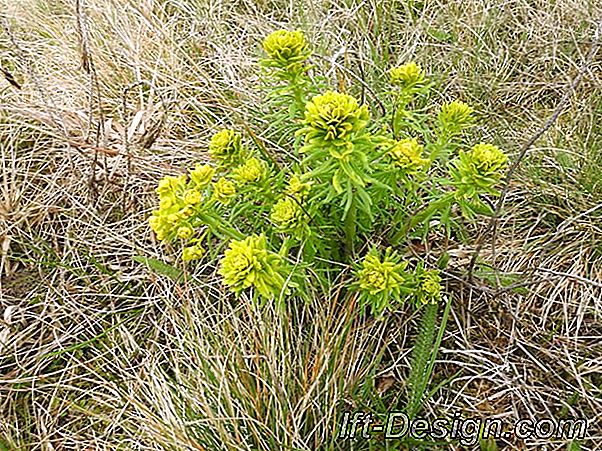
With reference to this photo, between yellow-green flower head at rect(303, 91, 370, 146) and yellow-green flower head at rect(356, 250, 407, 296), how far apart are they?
27 centimetres

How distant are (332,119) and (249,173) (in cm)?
25

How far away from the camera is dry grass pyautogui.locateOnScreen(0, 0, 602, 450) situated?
1.32 m

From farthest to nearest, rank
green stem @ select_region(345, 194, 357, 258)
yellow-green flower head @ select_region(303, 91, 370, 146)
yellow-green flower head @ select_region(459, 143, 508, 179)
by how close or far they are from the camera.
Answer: green stem @ select_region(345, 194, 357, 258) < yellow-green flower head @ select_region(459, 143, 508, 179) < yellow-green flower head @ select_region(303, 91, 370, 146)

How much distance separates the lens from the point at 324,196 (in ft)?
4.26

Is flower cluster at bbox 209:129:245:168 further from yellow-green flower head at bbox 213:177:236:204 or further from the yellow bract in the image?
the yellow bract

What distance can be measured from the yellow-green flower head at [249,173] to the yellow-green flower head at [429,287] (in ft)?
1.26

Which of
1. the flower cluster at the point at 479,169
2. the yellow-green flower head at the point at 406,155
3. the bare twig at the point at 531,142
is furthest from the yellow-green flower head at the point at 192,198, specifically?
the bare twig at the point at 531,142

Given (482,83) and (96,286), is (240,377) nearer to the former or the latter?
(96,286)

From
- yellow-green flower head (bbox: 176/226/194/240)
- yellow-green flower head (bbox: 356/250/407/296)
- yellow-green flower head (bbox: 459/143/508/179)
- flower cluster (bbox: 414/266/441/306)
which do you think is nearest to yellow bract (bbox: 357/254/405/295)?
yellow-green flower head (bbox: 356/250/407/296)

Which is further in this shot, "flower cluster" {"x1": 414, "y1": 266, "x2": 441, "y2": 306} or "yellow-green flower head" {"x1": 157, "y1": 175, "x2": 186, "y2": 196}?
"flower cluster" {"x1": 414, "y1": 266, "x2": 441, "y2": 306}

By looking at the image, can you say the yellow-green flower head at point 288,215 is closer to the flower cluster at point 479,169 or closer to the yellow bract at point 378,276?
the yellow bract at point 378,276

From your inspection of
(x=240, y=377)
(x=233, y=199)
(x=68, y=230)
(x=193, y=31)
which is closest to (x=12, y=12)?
(x=193, y=31)

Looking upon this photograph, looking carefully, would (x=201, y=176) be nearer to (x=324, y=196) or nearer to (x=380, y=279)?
(x=324, y=196)

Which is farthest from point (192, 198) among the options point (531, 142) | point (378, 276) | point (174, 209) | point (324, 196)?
point (531, 142)
